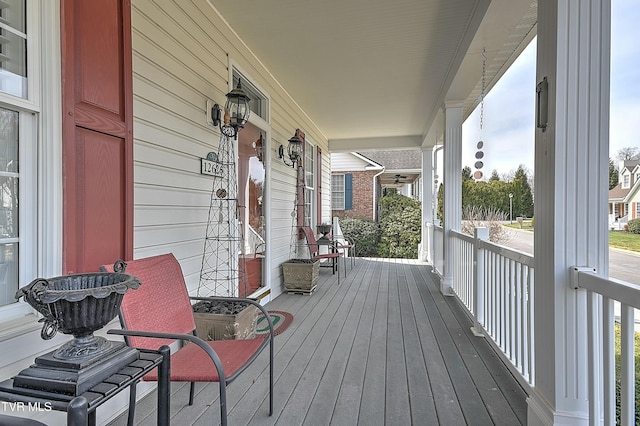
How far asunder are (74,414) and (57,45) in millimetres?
1520

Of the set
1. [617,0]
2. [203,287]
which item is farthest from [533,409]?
[203,287]

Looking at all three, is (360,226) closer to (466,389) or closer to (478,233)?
(478,233)

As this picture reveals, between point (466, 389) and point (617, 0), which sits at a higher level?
point (617, 0)

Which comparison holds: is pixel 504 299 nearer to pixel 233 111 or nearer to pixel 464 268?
pixel 464 268

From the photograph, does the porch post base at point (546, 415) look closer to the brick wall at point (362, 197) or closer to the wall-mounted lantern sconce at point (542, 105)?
the wall-mounted lantern sconce at point (542, 105)

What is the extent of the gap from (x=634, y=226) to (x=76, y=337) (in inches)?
80.6

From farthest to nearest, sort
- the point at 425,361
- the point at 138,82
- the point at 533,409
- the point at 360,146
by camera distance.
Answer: the point at 360,146, the point at 425,361, the point at 138,82, the point at 533,409

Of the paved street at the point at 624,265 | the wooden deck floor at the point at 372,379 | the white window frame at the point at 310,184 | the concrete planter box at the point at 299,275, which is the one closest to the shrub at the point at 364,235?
the white window frame at the point at 310,184

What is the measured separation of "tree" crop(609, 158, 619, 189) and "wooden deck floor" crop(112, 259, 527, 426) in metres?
1.35

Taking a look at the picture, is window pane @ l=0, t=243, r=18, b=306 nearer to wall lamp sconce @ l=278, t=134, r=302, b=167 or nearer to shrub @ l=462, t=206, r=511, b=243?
wall lamp sconce @ l=278, t=134, r=302, b=167

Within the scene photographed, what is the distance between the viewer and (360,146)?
827cm

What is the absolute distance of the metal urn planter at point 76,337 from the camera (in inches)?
39.1

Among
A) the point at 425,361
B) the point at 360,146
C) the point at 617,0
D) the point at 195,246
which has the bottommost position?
the point at 425,361

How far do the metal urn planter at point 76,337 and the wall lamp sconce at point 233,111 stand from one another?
2.10m
